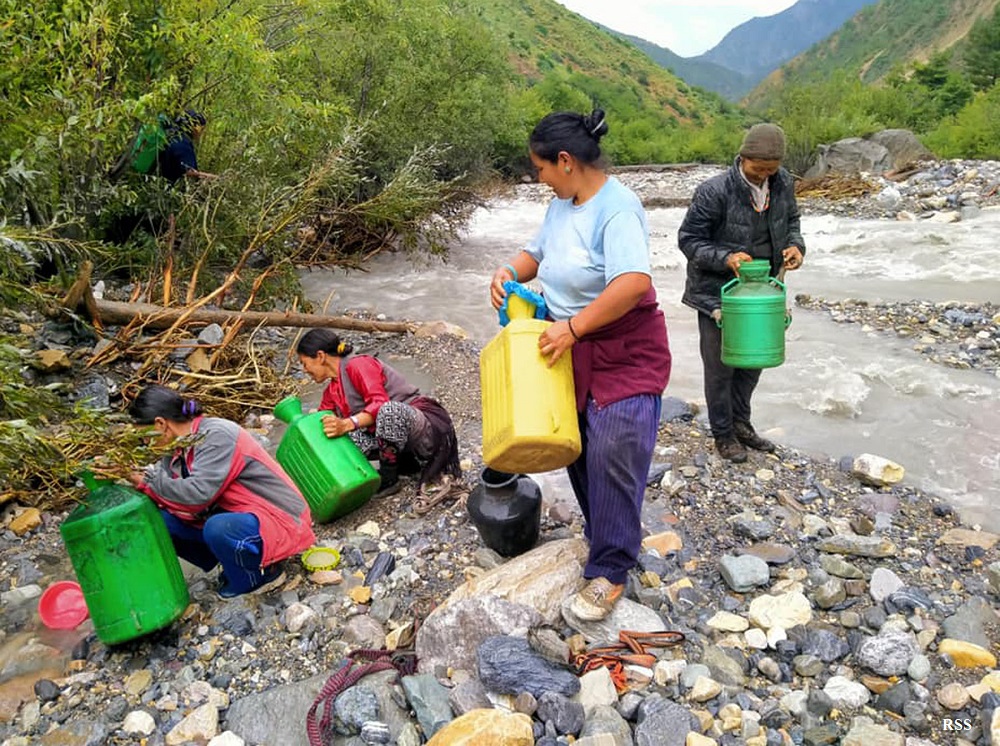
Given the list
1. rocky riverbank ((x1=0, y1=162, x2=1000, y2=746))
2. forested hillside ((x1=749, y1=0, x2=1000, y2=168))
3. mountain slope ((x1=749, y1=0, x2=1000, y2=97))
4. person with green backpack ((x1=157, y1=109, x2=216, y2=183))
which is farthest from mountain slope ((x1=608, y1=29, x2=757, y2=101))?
rocky riverbank ((x1=0, y1=162, x2=1000, y2=746))

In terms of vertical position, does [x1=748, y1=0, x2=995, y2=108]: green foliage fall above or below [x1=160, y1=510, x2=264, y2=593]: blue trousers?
above

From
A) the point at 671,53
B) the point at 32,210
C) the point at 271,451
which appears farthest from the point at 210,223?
the point at 671,53

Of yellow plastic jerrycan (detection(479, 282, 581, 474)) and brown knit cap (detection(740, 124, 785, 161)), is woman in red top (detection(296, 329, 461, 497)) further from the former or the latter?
brown knit cap (detection(740, 124, 785, 161))

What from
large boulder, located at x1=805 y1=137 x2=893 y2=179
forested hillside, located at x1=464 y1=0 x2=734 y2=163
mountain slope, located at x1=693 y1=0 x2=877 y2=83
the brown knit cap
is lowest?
large boulder, located at x1=805 y1=137 x2=893 y2=179

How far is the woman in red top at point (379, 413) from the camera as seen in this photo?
10.9 feet

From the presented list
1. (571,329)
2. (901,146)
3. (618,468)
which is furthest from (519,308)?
(901,146)

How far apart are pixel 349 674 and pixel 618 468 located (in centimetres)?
99

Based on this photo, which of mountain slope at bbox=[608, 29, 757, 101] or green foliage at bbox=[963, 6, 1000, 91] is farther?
mountain slope at bbox=[608, 29, 757, 101]

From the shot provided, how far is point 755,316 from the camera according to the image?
3176 mm

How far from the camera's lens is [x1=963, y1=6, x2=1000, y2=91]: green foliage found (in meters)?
31.1

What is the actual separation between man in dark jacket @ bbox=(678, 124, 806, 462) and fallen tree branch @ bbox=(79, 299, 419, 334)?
10.6ft

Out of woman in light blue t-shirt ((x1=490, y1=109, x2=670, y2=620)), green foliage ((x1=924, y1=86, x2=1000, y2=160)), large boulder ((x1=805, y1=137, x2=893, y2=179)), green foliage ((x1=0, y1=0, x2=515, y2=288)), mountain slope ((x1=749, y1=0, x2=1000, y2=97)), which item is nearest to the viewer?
woman in light blue t-shirt ((x1=490, y1=109, x2=670, y2=620))

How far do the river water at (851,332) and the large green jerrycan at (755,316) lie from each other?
1265 mm

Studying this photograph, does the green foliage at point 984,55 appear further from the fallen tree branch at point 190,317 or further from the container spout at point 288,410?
the container spout at point 288,410
